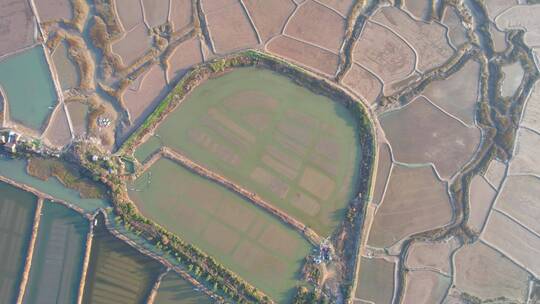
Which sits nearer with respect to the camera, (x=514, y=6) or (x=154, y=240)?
(x=154, y=240)

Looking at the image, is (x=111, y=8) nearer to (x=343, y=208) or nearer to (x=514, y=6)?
(x=343, y=208)

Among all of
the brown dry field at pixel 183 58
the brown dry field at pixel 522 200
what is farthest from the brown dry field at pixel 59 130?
the brown dry field at pixel 522 200

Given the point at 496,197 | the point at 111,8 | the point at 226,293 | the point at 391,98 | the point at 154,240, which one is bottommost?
the point at 226,293

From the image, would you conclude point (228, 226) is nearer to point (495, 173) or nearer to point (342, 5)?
point (342, 5)

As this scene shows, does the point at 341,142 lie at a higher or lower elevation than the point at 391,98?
lower

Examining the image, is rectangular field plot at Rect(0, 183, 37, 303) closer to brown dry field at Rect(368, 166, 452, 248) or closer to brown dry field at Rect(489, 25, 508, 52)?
brown dry field at Rect(368, 166, 452, 248)

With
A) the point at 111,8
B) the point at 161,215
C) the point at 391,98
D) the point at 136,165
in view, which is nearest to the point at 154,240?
the point at 161,215
